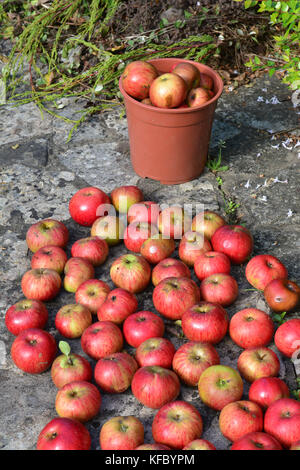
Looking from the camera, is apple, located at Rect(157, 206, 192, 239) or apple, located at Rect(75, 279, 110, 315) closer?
apple, located at Rect(75, 279, 110, 315)

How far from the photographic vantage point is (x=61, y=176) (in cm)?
395

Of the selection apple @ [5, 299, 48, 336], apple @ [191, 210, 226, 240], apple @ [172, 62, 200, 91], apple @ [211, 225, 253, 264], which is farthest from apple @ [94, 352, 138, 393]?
apple @ [172, 62, 200, 91]

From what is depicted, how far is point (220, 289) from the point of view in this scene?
2896 mm

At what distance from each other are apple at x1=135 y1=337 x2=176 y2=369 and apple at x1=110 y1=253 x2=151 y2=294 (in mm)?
469

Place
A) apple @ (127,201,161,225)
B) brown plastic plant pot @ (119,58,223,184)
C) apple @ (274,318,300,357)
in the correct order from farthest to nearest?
brown plastic plant pot @ (119,58,223,184)
apple @ (127,201,161,225)
apple @ (274,318,300,357)

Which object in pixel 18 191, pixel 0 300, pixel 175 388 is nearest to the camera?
pixel 175 388

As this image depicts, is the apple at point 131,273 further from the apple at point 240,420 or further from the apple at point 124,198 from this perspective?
the apple at point 240,420

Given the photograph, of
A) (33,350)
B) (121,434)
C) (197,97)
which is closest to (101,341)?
(33,350)

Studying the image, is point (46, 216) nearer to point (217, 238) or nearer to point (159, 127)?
point (159, 127)

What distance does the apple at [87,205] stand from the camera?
3414 mm

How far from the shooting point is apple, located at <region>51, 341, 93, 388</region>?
2.50 meters

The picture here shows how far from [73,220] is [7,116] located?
145 centimetres

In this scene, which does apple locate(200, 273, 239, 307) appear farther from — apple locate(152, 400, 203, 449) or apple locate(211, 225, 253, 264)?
apple locate(152, 400, 203, 449)
